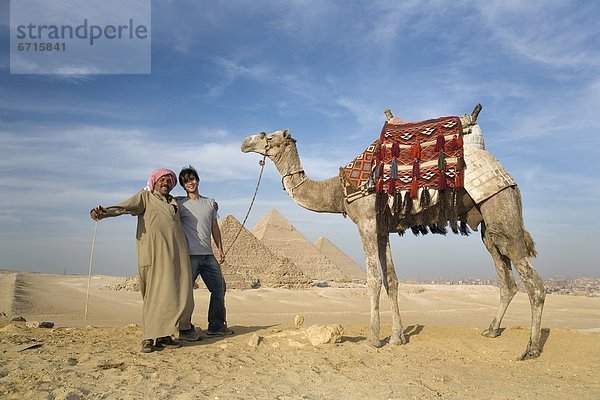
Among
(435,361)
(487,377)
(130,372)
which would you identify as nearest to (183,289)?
(130,372)

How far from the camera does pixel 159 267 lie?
543 centimetres

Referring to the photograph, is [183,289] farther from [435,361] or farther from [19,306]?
[19,306]

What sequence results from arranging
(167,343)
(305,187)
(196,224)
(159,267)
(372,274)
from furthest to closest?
(305,187) → (196,224) → (372,274) → (167,343) → (159,267)

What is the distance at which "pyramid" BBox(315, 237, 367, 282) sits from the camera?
6450cm

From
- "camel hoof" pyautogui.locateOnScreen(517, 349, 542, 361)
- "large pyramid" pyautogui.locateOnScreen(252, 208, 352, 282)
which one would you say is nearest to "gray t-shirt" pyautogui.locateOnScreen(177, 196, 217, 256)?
"camel hoof" pyautogui.locateOnScreen(517, 349, 542, 361)

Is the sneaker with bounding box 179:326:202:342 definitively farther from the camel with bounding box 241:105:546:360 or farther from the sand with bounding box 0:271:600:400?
the camel with bounding box 241:105:546:360

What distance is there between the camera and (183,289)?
219 inches

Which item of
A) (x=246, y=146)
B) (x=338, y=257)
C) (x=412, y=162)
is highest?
(x=246, y=146)

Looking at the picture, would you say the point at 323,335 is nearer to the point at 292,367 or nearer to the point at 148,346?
the point at 292,367

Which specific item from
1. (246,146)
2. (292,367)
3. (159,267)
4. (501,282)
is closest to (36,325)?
(159,267)

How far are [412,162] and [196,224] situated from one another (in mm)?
2904

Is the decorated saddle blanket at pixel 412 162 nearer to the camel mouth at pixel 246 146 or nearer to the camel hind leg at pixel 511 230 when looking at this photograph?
the camel hind leg at pixel 511 230

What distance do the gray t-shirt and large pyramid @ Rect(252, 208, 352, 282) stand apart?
1620 inches

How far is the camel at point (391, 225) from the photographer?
5.68 metres
